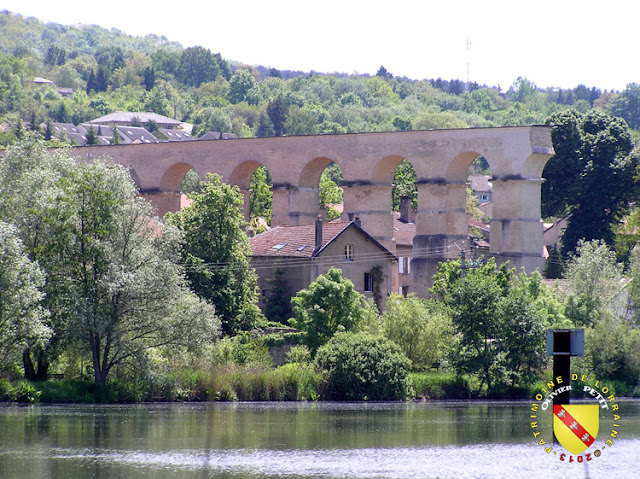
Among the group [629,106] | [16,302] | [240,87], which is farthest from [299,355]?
[240,87]

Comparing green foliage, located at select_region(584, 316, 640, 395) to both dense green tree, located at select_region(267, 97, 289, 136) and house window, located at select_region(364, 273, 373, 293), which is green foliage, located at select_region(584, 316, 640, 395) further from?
dense green tree, located at select_region(267, 97, 289, 136)

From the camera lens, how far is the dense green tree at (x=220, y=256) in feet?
146

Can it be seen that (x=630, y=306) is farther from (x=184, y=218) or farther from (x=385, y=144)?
(x=184, y=218)

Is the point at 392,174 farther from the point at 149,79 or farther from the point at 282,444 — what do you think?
the point at 149,79

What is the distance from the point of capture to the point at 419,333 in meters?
43.9

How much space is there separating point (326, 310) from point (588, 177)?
86.5 feet

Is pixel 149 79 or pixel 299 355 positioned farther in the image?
pixel 149 79

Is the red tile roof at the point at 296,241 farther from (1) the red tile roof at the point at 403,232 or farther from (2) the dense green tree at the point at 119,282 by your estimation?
(1) the red tile roof at the point at 403,232

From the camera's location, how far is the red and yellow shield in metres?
26.4

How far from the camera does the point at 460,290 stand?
43.8 m

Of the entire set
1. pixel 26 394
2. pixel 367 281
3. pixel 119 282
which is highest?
pixel 367 281

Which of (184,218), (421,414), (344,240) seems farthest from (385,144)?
(421,414)

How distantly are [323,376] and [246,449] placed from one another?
12.9 m

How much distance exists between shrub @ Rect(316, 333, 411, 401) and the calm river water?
9.68 feet
